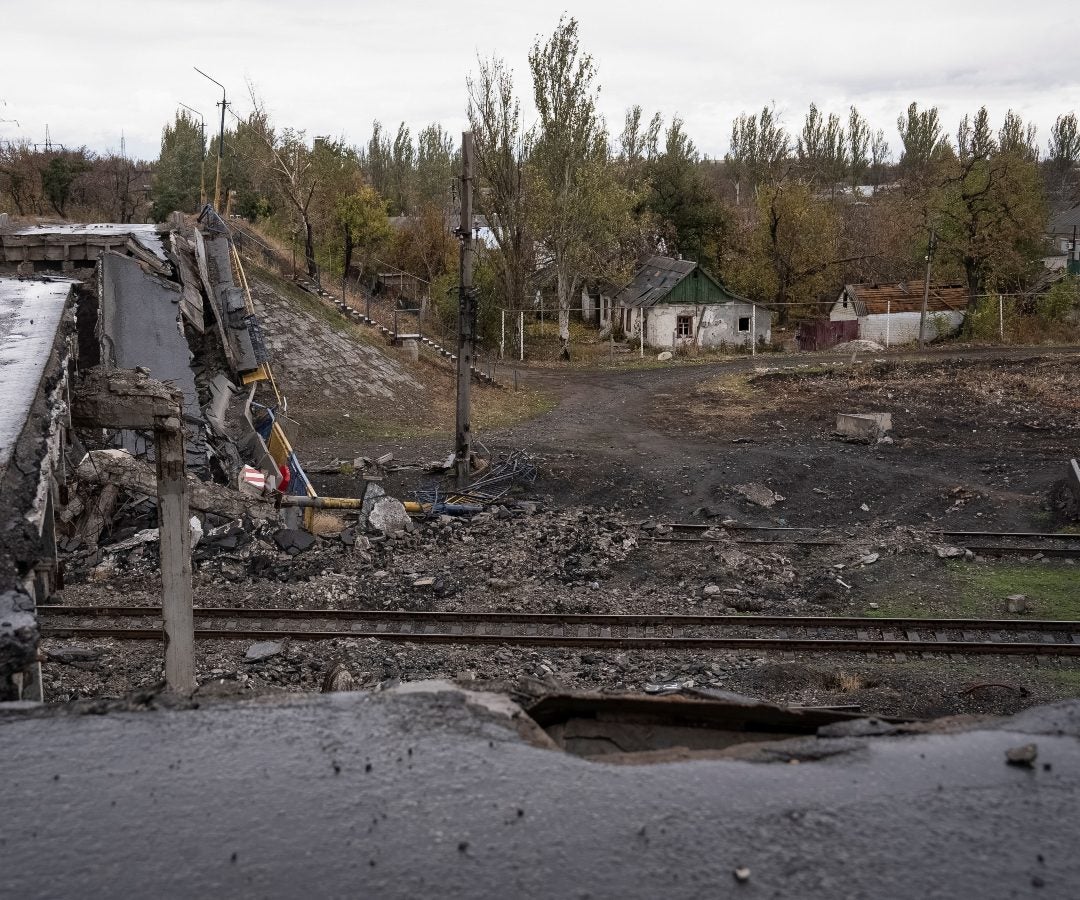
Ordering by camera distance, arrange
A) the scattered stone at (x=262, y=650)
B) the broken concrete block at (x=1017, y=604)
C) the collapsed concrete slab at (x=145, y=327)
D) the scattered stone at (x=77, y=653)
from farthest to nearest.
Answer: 1. the collapsed concrete slab at (x=145, y=327)
2. the broken concrete block at (x=1017, y=604)
3. the scattered stone at (x=262, y=650)
4. the scattered stone at (x=77, y=653)

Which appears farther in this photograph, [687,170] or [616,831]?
[687,170]

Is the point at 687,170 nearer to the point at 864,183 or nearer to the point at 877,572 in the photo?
the point at 877,572

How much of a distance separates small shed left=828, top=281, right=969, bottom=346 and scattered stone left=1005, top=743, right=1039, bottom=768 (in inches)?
1402

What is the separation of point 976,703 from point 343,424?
16.5 m

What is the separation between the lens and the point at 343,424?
2252 centimetres

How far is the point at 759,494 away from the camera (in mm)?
16453

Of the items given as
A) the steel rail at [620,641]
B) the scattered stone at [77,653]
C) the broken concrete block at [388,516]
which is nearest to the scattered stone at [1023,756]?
the steel rail at [620,641]

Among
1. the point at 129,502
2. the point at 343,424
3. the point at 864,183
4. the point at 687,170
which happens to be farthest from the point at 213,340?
the point at 864,183

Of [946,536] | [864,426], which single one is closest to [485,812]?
[946,536]

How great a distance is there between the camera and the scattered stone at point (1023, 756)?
4.21 m

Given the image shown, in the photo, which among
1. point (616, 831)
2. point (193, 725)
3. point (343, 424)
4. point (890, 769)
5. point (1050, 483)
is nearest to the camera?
point (616, 831)

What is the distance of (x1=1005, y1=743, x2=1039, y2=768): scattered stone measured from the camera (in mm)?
4207

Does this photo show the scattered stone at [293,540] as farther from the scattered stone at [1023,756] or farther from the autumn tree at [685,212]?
the autumn tree at [685,212]

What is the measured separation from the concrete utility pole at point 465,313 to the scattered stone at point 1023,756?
12.4 metres
